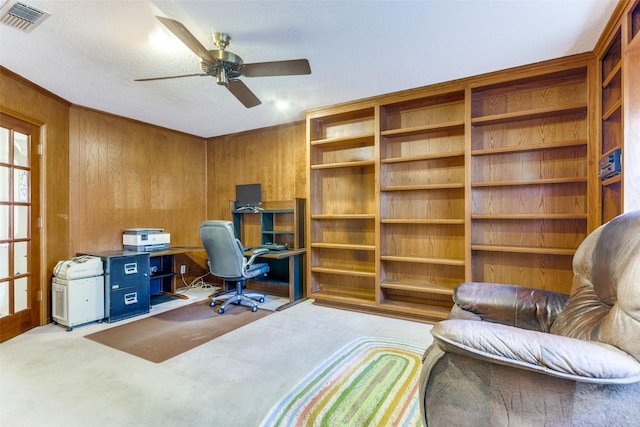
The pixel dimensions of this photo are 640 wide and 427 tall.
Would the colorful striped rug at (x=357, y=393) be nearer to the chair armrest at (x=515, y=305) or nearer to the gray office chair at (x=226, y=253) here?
the chair armrest at (x=515, y=305)

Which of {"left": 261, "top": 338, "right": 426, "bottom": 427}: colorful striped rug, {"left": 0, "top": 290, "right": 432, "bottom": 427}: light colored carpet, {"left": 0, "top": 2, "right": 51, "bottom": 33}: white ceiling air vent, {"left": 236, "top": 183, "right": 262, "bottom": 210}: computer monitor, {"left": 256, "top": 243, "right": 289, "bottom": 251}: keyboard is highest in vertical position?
{"left": 0, "top": 2, "right": 51, "bottom": 33}: white ceiling air vent

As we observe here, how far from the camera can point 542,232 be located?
2871mm

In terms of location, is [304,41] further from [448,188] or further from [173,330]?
[173,330]

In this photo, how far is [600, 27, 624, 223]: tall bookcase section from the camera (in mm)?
2172

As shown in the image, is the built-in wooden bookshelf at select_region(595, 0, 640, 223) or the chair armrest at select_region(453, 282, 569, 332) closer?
the chair armrest at select_region(453, 282, 569, 332)

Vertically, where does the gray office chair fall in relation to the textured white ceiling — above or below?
below

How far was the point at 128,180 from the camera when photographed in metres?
4.07

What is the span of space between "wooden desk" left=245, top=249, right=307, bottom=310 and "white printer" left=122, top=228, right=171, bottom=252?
3.87 ft

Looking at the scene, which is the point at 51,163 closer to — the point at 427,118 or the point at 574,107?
the point at 427,118

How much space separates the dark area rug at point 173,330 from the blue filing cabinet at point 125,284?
222 millimetres

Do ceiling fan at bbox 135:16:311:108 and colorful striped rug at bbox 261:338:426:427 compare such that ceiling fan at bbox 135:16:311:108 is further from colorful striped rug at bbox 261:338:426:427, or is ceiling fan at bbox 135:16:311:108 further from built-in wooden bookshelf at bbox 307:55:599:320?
colorful striped rug at bbox 261:338:426:427

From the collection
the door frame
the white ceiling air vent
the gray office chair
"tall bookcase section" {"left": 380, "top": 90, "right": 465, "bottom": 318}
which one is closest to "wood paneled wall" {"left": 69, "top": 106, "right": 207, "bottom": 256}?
the door frame

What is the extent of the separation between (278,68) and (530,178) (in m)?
2.50

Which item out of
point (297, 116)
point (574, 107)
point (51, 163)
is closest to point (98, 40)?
point (51, 163)
